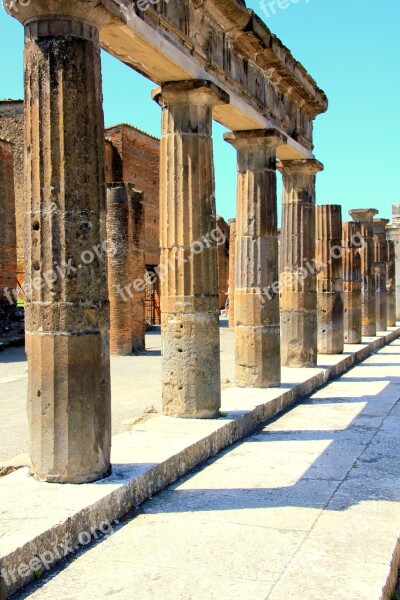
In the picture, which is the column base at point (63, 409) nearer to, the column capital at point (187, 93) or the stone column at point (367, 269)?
the column capital at point (187, 93)

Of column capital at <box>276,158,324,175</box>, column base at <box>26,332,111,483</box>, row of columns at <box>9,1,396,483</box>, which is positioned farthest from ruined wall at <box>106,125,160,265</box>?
column base at <box>26,332,111,483</box>

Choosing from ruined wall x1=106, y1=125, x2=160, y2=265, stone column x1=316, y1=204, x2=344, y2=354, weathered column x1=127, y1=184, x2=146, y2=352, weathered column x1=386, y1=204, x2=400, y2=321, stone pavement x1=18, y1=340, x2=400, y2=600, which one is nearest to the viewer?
stone pavement x1=18, y1=340, x2=400, y2=600

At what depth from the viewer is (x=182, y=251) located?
7.00 metres

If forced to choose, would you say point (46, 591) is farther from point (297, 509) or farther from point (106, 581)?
point (297, 509)

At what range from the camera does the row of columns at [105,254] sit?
4.76m

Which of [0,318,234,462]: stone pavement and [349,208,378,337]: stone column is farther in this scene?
[349,208,378,337]: stone column

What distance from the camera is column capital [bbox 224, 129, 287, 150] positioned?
9.02 meters

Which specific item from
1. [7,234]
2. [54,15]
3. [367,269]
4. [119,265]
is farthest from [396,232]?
[54,15]

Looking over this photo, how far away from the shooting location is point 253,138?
9055 mm

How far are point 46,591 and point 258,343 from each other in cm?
577

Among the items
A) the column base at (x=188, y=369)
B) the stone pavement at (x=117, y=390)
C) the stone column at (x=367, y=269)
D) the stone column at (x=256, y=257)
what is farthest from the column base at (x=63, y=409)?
the stone column at (x=367, y=269)

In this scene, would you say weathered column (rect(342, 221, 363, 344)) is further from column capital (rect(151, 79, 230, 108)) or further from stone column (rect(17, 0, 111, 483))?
stone column (rect(17, 0, 111, 483))

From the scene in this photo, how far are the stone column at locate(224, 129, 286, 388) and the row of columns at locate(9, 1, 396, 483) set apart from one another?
0.05 ft

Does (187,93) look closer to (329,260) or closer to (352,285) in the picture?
(329,260)
